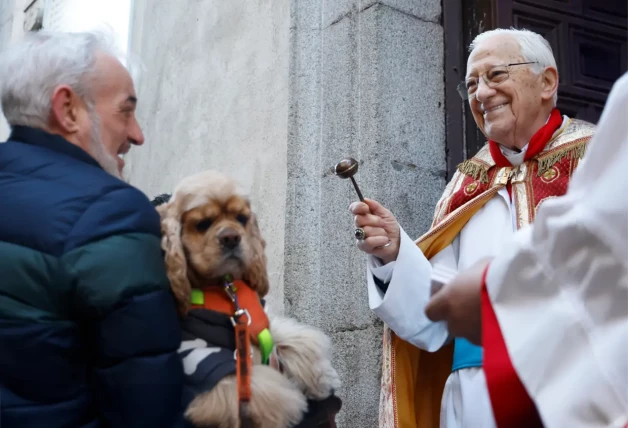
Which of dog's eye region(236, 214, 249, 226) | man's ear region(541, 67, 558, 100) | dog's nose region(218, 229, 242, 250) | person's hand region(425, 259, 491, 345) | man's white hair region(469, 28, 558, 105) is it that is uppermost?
man's white hair region(469, 28, 558, 105)

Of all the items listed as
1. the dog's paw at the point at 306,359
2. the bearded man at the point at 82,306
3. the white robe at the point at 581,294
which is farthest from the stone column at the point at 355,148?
the white robe at the point at 581,294

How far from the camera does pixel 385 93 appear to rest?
353 centimetres

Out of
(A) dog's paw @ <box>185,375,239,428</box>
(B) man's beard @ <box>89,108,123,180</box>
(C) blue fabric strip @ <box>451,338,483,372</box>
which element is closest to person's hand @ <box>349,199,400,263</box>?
(C) blue fabric strip @ <box>451,338,483,372</box>

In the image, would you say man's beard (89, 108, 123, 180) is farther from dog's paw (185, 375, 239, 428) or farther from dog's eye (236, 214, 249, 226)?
dog's paw (185, 375, 239, 428)

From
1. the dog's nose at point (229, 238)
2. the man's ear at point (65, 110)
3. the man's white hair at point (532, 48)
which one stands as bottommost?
the dog's nose at point (229, 238)

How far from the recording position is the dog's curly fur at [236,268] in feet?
5.34

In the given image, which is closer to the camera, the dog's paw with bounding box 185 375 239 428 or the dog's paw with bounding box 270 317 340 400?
the dog's paw with bounding box 185 375 239 428

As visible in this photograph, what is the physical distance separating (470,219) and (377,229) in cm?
35

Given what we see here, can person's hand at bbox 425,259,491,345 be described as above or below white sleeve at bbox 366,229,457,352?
above

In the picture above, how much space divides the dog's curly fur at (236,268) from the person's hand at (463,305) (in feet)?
1.65

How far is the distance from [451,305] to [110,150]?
952mm

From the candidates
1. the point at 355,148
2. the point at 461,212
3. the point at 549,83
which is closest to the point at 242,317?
the point at 461,212

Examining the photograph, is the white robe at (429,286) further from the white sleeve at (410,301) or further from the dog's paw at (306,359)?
the dog's paw at (306,359)

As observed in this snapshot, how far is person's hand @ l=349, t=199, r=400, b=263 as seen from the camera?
260 centimetres
